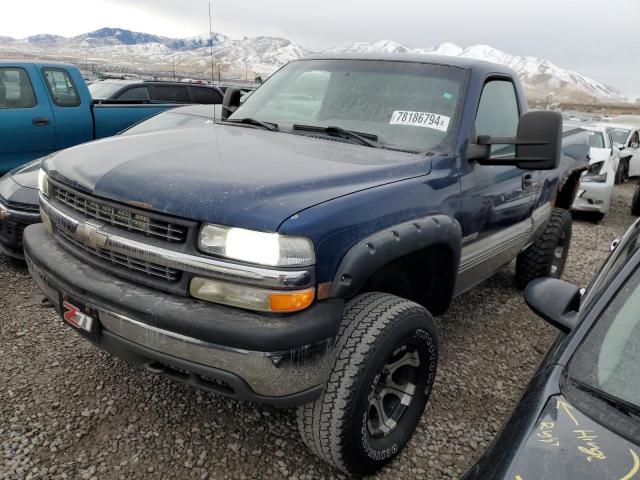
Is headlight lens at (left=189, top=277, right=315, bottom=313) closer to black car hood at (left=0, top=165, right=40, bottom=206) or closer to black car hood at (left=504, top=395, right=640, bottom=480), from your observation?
black car hood at (left=504, top=395, right=640, bottom=480)

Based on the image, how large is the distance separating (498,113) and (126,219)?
246 cm

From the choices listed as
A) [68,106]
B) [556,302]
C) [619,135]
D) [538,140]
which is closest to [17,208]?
[68,106]

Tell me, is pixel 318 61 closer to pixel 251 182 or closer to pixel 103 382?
pixel 251 182

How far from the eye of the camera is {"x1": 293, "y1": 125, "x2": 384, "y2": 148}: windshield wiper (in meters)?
2.81

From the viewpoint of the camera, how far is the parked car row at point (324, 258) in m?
1.84

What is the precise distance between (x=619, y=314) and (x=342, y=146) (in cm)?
157

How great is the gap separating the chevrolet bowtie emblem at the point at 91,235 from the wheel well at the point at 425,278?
1.21m

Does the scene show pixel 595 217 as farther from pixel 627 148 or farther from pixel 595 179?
pixel 627 148

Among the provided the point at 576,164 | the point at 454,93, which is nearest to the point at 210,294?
the point at 454,93

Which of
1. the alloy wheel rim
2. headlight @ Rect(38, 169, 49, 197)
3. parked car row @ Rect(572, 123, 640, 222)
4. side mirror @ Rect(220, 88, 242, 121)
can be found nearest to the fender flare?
the alloy wheel rim

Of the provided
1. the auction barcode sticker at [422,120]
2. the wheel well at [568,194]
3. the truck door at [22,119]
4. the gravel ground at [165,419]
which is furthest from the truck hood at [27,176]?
the wheel well at [568,194]

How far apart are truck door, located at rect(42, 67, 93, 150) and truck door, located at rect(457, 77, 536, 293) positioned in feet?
18.0

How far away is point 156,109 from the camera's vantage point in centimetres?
789

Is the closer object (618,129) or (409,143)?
(409,143)
